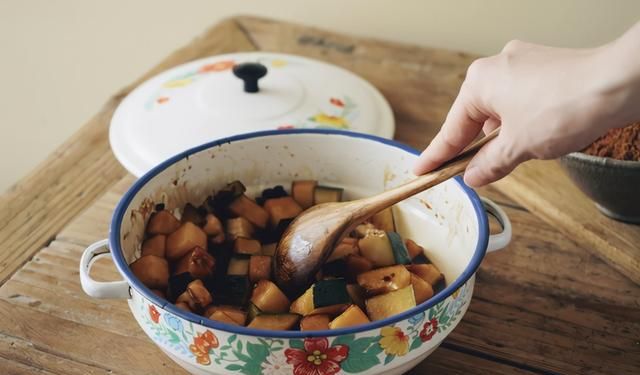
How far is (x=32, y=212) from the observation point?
1.02 meters

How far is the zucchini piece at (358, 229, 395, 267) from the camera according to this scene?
0.85 meters

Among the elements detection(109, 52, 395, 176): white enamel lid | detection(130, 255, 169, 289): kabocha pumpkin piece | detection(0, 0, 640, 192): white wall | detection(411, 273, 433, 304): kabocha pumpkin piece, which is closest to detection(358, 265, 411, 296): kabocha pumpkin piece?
detection(411, 273, 433, 304): kabocha pumpkin piece

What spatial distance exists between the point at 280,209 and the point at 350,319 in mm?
251

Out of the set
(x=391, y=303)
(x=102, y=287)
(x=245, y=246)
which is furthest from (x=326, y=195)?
(x=102, y=287)

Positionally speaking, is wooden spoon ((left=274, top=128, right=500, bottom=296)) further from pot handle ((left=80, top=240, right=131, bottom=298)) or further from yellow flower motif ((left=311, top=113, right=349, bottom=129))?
yellow flower motif ((left=311, top=113, right=349, bottom=129))

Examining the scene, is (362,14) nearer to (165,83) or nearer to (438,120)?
(438,120)

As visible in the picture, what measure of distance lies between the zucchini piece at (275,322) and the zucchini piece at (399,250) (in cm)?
17

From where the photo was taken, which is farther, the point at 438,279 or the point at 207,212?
the point at 207,212

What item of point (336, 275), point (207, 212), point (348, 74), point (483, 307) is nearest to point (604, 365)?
point (483, 307)

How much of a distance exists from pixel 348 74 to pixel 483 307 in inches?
21.6

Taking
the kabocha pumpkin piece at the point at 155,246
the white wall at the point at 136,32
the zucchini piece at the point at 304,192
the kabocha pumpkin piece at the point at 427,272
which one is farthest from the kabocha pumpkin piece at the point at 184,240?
the white wall at the point at 136,32

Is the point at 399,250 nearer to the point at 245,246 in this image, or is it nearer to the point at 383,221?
the point at 383,221

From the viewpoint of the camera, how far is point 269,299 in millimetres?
777

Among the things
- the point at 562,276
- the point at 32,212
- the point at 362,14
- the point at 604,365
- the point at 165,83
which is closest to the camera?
the point at 604,365
